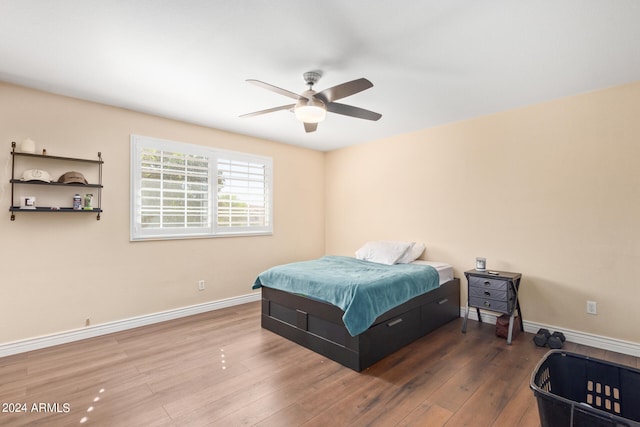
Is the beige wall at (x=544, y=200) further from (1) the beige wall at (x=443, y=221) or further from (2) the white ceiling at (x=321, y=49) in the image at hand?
(2) the white ceiling at (x=321, y=49)

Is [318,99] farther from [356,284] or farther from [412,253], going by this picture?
[412,253]

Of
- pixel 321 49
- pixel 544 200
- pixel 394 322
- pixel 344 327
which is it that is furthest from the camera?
pixel 544 200

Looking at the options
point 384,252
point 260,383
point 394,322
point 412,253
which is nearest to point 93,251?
point 260,383

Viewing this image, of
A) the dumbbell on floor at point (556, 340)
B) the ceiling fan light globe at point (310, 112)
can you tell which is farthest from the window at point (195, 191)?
the dumbbell on floor at point (556, 340)

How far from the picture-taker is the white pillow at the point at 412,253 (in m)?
3.99

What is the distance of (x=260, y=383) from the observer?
7.71ft

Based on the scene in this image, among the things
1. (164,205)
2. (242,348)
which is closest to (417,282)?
(242,348)

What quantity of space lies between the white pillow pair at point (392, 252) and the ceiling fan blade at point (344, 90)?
2.23 m

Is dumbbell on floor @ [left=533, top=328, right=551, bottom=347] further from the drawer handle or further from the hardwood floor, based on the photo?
the drawer handle

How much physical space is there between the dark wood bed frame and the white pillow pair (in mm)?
589

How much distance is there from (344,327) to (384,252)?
5.41 feet

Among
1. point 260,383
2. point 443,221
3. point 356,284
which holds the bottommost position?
point 260,383

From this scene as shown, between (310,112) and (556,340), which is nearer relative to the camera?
(310,112)

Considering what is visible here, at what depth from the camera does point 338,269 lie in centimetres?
346
